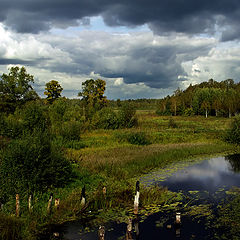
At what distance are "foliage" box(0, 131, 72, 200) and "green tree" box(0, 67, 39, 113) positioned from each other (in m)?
44.0

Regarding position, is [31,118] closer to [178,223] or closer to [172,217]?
[172,217]

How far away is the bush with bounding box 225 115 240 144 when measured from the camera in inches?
1297

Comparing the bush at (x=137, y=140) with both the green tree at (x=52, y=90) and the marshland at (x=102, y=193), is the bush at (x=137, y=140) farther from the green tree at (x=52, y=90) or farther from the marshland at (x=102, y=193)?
the green tree at (x=52, y=90)

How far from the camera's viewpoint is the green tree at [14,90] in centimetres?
5534

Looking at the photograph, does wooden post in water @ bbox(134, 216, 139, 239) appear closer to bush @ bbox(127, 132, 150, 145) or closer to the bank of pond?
the bank of pond

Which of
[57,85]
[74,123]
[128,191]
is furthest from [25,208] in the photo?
[57,85]

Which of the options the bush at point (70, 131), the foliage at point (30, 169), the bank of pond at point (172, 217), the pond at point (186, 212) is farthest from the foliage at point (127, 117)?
the foliage at point (30, 169)

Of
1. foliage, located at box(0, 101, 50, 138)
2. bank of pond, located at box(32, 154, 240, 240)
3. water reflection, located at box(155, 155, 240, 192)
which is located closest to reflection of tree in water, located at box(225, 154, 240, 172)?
water reflection, located at box(155, 155, 240, 192)

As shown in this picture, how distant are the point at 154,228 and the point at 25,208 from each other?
5.67 metres

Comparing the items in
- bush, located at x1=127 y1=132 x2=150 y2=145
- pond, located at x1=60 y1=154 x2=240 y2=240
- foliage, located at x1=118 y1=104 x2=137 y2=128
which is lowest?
pond, located at x1=60 y1=154 x2=240 y2=240

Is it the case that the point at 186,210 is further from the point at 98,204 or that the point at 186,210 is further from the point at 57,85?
the point at 57,85

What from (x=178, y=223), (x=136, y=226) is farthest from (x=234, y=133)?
(x=136, y=226)

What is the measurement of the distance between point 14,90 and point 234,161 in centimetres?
4690

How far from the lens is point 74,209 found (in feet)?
38.7
